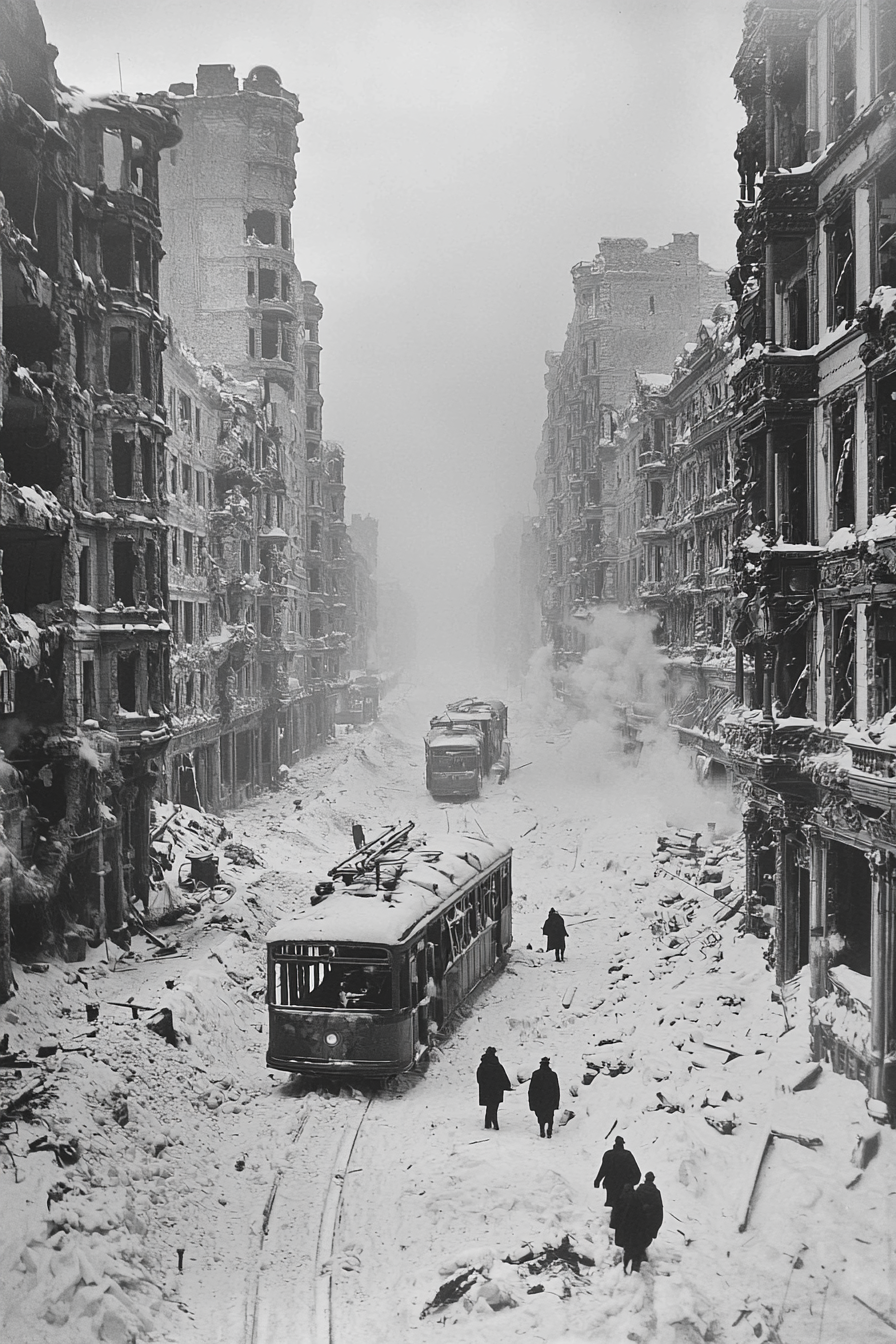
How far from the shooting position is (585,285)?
65.6m

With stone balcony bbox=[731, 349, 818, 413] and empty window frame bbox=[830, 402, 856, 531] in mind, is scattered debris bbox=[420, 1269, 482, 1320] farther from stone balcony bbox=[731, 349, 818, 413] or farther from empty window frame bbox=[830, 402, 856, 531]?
stone balcony bbox=[731, 349, 818, 413]

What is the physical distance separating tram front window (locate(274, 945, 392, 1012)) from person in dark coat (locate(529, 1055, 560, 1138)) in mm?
2640

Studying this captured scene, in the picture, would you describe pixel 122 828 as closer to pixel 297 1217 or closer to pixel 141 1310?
pixel 297 1217

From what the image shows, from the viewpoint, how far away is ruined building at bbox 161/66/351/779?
128ft

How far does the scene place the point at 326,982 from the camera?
51.8 feet

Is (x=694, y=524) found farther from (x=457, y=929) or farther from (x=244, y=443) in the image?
(x=457, y=929)

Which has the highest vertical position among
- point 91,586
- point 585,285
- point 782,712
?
point 585,285

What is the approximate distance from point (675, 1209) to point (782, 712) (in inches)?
329

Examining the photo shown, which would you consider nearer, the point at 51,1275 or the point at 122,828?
the point at 51,1275

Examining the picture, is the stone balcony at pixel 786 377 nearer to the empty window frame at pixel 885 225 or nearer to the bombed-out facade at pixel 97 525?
the empty window frame at pixel 885 225

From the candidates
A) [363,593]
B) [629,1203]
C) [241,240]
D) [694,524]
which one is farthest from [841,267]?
[363,593]

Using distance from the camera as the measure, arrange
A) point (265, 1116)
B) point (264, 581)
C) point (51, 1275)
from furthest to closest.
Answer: point (264, 581) < point (265, 1116) < point (51, 1275)

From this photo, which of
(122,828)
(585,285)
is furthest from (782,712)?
(585,285)

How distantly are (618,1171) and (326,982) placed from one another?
19.3 feet
